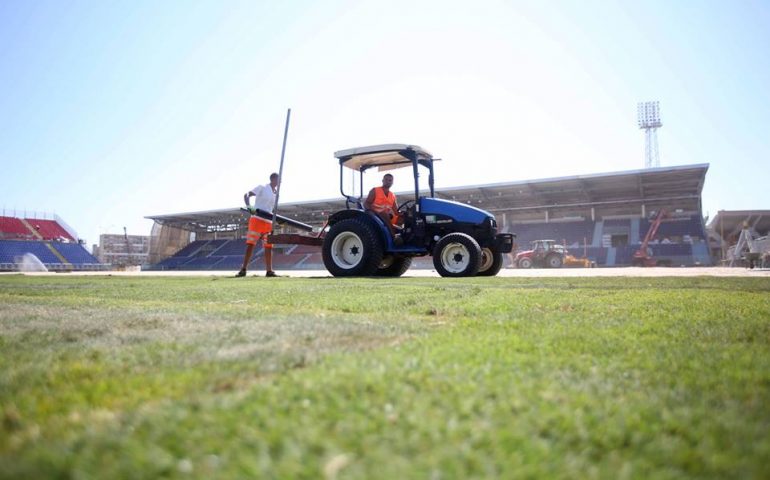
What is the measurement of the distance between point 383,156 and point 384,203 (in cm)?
95

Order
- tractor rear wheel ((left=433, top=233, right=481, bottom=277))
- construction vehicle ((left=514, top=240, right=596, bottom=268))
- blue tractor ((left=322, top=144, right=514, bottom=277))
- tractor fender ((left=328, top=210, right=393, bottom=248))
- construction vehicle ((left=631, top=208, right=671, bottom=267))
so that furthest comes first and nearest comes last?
1. construction vehicle ((left=631, top=208, right=671, bottom=267))
2. construction vehicle ((left=514, top=240, right=596, bottom=268))
3. tractor fender ((left=328, top=210, right=393, bottom=248))
4. blue tractor ((left=322, top=144, right=514, bottom=277))
5. tractor rear wheel ((left=433, top=233, right=481, bottom=277))

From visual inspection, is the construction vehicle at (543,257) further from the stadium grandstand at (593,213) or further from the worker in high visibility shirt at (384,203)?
the worker in high visibility shirt at (384,203)

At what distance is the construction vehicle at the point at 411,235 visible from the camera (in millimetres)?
7738

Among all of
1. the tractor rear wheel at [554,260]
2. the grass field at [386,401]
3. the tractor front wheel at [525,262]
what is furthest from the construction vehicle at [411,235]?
the tractor front wheel at [525,262]

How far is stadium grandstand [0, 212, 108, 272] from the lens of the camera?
37969mm

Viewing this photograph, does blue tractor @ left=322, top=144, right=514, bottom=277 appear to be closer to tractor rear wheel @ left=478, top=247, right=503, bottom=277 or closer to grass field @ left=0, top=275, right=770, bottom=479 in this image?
tractor rear wheel @ left=478, top=247, right=503, bottom=277

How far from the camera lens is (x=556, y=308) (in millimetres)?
2936

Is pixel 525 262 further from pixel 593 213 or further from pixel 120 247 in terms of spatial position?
pixel 120 247

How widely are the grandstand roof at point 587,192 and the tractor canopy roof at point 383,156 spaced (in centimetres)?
2207

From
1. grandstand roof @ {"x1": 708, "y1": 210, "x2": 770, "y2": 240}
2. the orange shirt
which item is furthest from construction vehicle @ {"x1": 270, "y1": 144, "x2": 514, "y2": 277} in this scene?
grandstand roof @ {"x1": 708, "y1": 210, "x2": 770, "y2": 240}

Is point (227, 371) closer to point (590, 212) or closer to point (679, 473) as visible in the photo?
point (679, 473)

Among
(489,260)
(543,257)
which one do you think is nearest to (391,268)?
(489,260)

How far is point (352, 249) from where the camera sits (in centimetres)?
845

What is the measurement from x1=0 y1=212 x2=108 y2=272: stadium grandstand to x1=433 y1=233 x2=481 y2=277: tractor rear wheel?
38.3m
